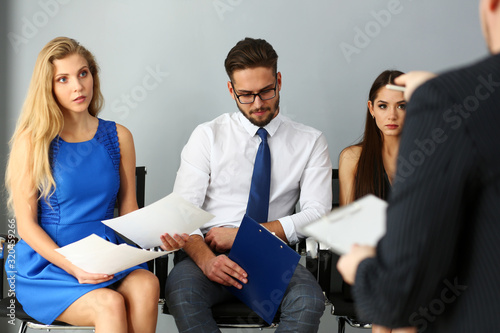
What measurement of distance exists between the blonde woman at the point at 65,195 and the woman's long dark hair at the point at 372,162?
0.90m

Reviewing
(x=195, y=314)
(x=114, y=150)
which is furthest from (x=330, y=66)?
(x=195, y=314)

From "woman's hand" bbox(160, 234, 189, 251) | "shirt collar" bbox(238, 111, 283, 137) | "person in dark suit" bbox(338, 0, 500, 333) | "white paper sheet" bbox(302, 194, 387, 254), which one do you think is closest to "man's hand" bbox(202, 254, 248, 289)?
"woman's hand" bbox(160, 234, 189, 251)

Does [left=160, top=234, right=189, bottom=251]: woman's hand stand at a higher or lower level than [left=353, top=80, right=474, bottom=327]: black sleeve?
lower

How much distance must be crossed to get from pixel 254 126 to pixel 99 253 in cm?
102

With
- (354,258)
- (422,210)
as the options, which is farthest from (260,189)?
(422,210)

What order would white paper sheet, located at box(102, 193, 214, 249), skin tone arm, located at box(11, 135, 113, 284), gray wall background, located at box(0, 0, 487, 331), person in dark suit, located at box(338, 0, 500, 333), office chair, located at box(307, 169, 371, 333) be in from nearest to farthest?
person in dark suit, located at box(338, 0, 500, 333) < white paper sheet, located at box(102, 193, 214, 249) < skin tone arm, located at box(11, 135, 113, 284) < office chair, located at box(307, 169, 371, 333) < gray wall background, located at box(0, 0, 487, 331)

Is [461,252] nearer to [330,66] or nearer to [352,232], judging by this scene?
[352,232]

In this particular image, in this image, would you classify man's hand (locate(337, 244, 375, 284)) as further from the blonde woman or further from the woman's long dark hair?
the woman's long dark hair

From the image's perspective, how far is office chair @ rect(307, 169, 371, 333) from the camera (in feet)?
7.32

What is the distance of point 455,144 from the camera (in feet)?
2.44

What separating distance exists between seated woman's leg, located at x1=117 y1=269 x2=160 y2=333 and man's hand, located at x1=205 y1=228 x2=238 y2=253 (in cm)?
40

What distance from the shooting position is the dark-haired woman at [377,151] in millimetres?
2514

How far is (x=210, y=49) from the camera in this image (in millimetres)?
2939

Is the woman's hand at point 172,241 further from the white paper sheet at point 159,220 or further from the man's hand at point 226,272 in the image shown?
the man's hand at point 226,272
